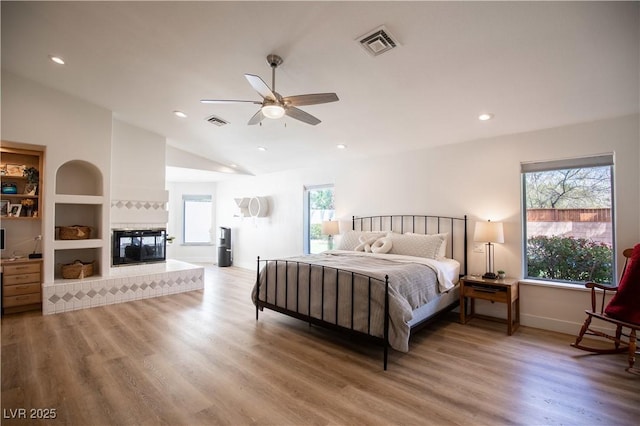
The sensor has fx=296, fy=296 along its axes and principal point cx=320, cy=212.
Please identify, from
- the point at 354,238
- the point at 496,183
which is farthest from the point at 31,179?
the point at 496,183

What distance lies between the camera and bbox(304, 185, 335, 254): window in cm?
631

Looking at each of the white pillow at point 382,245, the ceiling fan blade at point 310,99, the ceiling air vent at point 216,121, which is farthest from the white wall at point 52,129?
the white pillow at point 382,245

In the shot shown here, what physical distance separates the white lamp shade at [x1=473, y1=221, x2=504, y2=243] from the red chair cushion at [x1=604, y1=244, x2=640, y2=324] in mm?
1153

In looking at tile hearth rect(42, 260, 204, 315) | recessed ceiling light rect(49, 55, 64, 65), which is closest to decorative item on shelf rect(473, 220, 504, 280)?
tile hearth rect(42, 260, 204, 315)

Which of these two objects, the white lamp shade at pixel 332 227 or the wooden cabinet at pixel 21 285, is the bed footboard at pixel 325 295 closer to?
the white lamp shade at pixel 332 227

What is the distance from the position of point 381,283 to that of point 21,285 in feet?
16.3

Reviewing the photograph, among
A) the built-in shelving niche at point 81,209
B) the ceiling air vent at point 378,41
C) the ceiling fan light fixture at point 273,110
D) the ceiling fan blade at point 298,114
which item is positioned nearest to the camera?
the ceiling air vent at point 378,41

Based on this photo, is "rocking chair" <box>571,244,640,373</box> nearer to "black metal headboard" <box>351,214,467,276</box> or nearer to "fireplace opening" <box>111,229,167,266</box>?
"black metal headboard" <box>351,214,467,276</box>

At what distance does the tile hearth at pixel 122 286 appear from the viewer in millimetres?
4188

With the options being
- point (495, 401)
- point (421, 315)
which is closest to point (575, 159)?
point (421, 315)

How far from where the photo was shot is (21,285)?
4.14m

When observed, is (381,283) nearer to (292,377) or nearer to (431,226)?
(292,377)

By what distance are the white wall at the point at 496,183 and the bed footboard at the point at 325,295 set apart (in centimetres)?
222

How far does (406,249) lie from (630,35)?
9.68 feet
